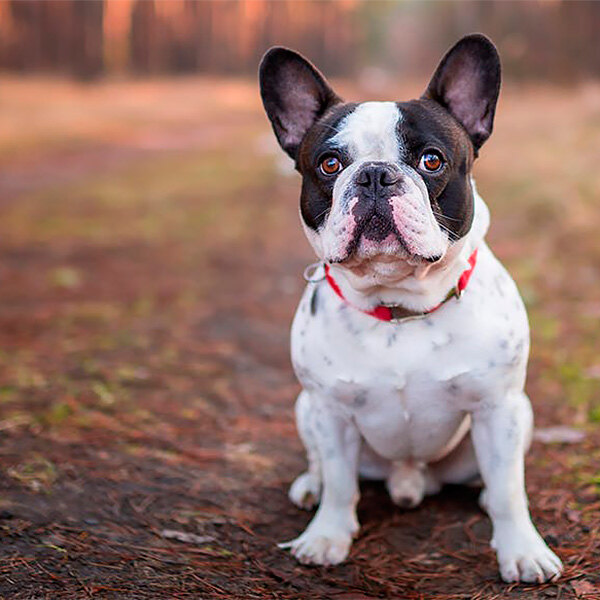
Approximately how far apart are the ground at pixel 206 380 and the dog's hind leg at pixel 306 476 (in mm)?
53

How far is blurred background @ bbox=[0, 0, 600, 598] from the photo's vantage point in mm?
2879

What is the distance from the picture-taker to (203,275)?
21.4 feet

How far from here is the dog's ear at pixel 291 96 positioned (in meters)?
2.75

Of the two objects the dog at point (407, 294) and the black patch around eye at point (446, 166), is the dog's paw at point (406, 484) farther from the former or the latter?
the black patch around eye at point (446, 166)

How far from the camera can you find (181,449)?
3.60 metres

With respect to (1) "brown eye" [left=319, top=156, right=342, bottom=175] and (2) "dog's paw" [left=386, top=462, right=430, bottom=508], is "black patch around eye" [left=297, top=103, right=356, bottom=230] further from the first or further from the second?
(2) "dog's paw" [left=386, top=462, right=430, bottom=508]

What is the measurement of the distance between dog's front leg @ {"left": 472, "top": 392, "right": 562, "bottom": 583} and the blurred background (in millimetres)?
111

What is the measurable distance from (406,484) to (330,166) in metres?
1.16

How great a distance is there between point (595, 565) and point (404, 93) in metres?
9.23

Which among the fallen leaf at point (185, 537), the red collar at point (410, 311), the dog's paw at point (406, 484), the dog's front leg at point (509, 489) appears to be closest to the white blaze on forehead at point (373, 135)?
the red collar at point (410, 311)

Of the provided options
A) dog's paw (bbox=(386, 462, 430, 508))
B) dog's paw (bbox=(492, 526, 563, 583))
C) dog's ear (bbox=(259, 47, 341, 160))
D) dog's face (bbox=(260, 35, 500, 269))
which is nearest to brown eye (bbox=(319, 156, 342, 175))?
dog's face (bbox=(260, 35, 500, 269))

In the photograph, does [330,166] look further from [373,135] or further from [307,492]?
[307,492]

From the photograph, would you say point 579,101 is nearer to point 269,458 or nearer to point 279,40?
point 279,40

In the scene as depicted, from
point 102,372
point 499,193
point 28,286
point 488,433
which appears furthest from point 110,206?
point 488,433
